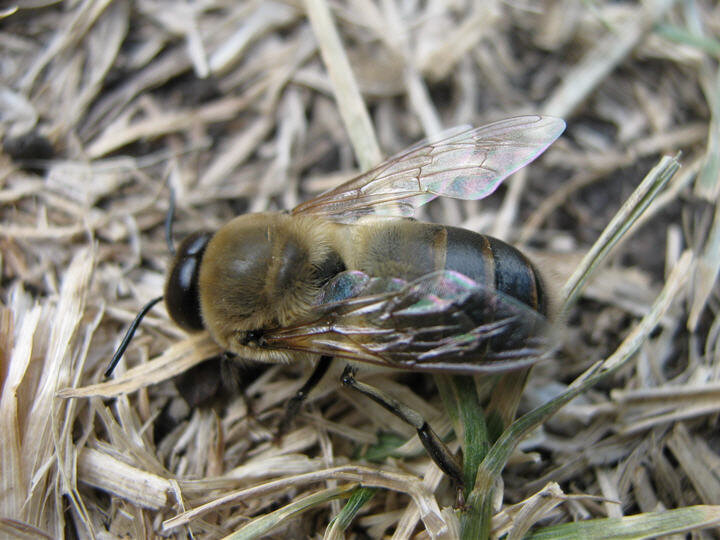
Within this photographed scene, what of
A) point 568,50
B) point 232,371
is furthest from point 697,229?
point 232,371

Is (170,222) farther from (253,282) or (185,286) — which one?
(253,282)

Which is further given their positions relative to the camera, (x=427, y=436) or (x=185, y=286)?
(x=185, y=286)

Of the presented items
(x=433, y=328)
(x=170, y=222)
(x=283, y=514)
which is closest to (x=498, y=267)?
(x=433, y=328)

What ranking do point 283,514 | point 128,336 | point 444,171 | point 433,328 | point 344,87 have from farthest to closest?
point 344,87
point 444,171
point 128,336
point 283,514
point 433,328

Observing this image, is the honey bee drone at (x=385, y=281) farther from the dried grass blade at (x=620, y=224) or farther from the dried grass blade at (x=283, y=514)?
the dried grass blade at (x=283, y=514)

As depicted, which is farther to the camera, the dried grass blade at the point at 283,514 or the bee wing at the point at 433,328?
the dried grass blade at the point at 283,514

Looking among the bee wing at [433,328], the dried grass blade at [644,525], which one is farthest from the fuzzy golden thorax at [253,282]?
the dried grass blade at [644,525]
